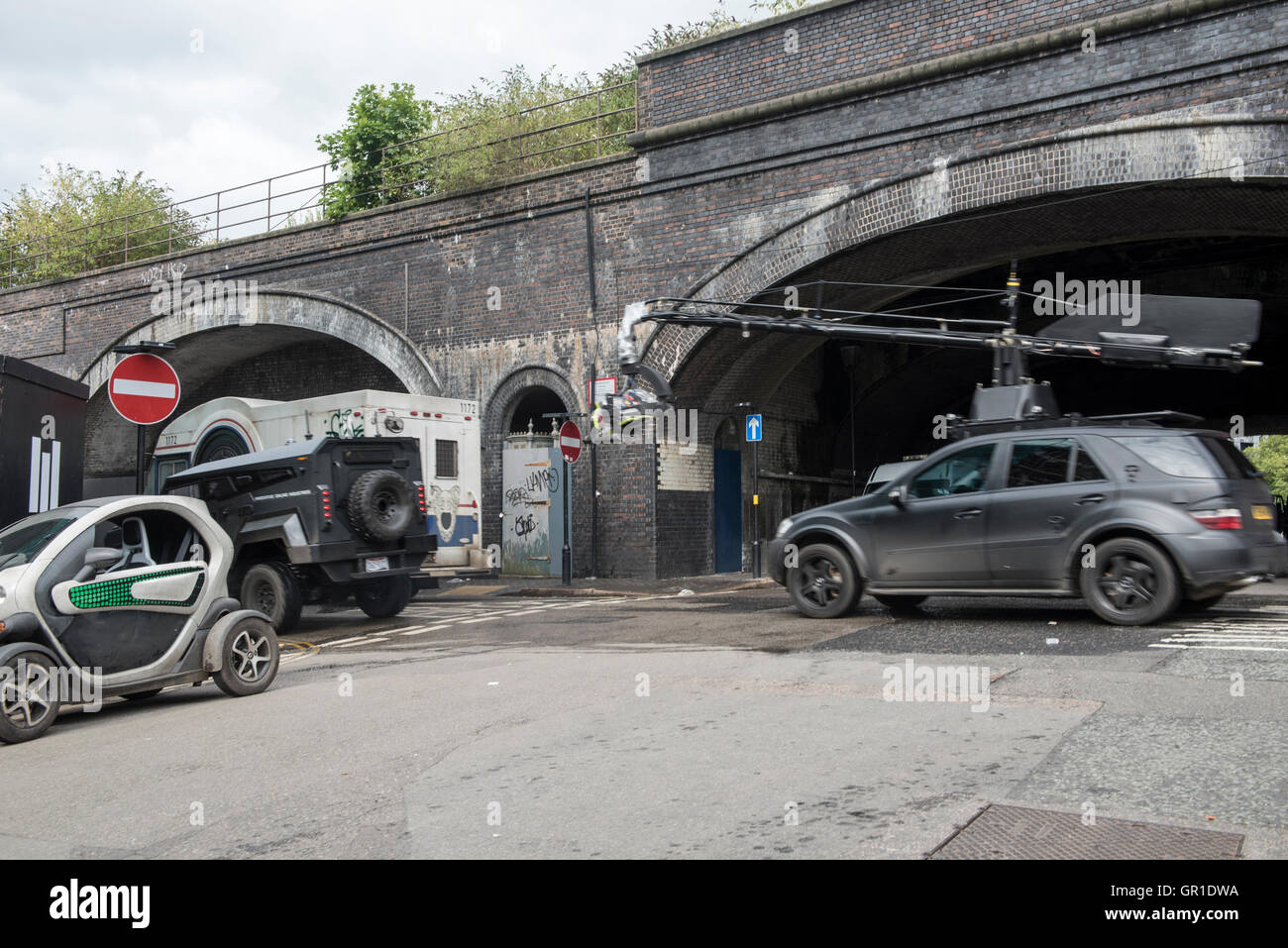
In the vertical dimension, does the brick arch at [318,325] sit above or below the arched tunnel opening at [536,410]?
above

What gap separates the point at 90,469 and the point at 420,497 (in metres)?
21.4

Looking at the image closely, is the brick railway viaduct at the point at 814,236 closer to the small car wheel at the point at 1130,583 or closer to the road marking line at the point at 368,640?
the small car wheel at the point at 1130,583

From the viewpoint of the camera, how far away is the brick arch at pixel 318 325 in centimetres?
2297

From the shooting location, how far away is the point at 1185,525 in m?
8.86

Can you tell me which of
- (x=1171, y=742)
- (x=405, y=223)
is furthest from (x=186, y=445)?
(x=1171, y=742)

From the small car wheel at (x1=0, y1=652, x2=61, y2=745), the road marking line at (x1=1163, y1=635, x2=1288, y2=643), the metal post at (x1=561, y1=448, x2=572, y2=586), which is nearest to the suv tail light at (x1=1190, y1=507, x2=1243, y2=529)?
the road marking line at (x1=1163, y1=635, x2=1288, y2=643)

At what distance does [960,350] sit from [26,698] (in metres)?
20.6

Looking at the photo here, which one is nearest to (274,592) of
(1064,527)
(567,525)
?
(567,525)

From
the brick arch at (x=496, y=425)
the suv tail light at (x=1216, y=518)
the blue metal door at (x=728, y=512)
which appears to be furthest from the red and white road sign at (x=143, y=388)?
the blue metal door at (x=728, y=512)

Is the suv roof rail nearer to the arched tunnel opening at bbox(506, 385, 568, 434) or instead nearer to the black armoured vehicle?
the black armoured vehicle

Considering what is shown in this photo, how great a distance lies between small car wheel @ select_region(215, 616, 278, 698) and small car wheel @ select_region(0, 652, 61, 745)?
1.24 m

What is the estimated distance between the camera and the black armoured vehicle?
8938 millimetres

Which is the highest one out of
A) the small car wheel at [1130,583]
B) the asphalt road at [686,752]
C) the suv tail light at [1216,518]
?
the suv tail light at [1216,518]

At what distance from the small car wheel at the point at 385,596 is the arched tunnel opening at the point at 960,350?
6735mm
